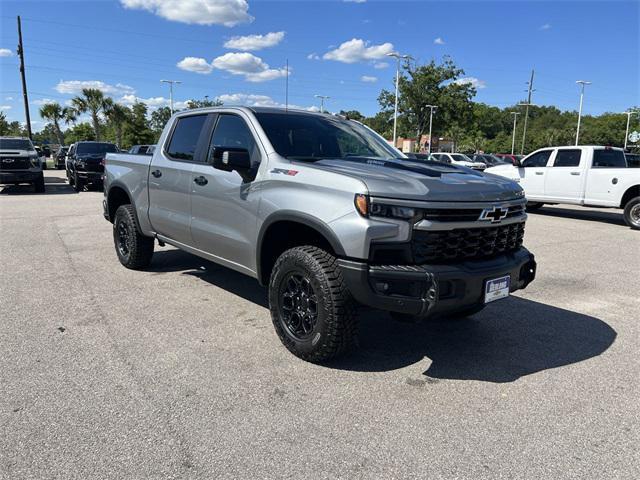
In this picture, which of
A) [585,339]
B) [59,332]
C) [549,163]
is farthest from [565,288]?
[549,163]

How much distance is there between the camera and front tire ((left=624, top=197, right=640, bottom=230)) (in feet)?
37.4

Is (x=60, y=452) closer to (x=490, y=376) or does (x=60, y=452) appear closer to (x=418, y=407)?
(x=418, y=407)

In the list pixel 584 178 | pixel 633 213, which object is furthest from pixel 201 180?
pixel 584 178

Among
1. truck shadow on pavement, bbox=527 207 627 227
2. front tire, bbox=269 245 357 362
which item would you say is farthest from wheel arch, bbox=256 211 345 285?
truck shadow on pavement, bbox=527 207 627 227

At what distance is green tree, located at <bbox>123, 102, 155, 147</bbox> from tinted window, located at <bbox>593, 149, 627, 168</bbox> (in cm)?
5420

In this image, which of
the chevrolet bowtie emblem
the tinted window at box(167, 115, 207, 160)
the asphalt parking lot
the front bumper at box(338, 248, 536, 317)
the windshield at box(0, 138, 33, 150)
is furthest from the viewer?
the windshield at box(0, 138, 33, 150)

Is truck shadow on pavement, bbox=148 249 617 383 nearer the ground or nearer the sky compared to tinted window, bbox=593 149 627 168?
nearer the ground

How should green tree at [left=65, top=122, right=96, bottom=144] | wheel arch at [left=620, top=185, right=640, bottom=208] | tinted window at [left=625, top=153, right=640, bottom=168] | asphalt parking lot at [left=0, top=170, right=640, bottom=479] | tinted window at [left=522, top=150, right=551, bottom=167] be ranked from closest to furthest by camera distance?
1. asphalt parking lot at [left=0, top=170, right=640, bottom=479]
2. wheel arch at [left=620, top=185, right=640, bottom=208]
3. tinted window at [left=625, top=153, right=640, bottom=168]
4. tinted window at [left=522, top=150, right=551, bottom=167]
5. green tree at [left=65, top=122, right=96, bottom=144]

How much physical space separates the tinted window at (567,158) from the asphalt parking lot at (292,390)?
305 inches

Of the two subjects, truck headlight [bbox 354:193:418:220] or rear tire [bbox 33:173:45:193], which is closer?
truck headlight [bbox 354:193:418:220]

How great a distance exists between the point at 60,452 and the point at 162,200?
128 inches

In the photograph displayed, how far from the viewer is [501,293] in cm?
358

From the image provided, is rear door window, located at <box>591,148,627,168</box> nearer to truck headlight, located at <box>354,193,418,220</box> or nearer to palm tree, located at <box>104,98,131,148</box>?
truck headlight, located at <box>354,193,418,220</box>

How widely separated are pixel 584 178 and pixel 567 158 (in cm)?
79
